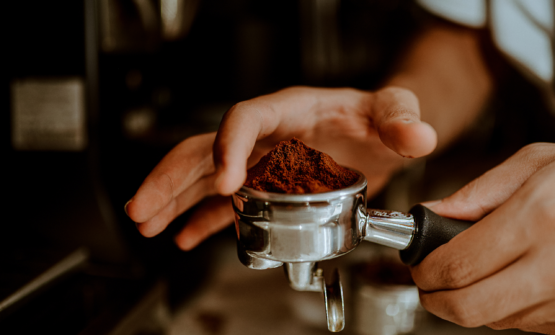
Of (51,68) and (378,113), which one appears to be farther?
(51,68)

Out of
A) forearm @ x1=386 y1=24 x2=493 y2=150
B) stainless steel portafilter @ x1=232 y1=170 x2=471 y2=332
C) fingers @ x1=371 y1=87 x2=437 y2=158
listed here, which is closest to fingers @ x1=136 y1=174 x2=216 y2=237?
stainless steel portafilter @ x1=232 y1=170 x2=471 y2=332

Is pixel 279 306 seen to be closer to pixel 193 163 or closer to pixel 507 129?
pixel 193 163

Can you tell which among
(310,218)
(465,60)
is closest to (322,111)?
(310,218)

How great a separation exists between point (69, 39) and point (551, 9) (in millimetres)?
951

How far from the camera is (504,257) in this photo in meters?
0.36

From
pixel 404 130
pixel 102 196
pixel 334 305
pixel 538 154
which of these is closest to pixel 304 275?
pixel 334 305

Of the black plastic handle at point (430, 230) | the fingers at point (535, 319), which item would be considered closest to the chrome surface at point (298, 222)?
the black plastic handle at point (430, 230)

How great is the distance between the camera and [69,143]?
599 mm

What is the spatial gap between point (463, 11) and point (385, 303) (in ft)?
2.05

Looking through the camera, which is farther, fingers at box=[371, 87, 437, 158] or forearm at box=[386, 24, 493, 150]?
forearm at box=[386, 24, 493, 150]

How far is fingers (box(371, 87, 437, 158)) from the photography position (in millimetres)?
329

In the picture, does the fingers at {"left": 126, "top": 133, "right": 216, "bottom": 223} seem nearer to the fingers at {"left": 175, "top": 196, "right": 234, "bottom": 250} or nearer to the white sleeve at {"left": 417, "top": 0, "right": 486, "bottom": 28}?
the fingers at {"left": 175, "top": 196, "right": 234, "bottom": 250}

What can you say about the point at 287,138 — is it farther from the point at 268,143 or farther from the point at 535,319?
the point at 535,319

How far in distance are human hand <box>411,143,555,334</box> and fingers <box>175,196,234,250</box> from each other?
0.26 m
